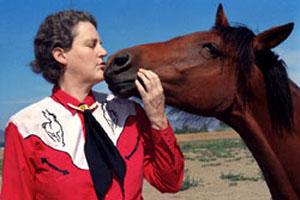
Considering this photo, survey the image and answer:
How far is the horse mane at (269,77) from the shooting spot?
3.34 meters

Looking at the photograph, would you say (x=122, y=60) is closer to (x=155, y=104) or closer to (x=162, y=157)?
(x=155, y=104)

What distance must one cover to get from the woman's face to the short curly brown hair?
0.04 metres

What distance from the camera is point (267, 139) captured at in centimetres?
338

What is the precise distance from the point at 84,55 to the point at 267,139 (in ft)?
4.82

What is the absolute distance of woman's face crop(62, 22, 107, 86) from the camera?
111 inches

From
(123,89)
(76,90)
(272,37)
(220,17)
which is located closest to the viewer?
(76,90)

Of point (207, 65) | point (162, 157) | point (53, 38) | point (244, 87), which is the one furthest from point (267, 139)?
point (53, 38)

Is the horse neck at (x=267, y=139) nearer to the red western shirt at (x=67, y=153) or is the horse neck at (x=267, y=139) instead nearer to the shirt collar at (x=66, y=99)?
the red western shirt at (x=67, y=153)

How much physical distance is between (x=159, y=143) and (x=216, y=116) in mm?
886

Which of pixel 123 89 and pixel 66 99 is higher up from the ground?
pixel 123 89

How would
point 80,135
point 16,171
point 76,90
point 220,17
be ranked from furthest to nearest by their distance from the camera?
point 220,17 → point 76,90 → point 80,135 → point 16,171

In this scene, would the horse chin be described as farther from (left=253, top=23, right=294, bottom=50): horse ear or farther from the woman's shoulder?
(left=253, top=23, right=294, bottom=50): horse ear

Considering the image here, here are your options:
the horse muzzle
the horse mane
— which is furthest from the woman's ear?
the horse mane

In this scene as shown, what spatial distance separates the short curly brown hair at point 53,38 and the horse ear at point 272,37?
1.21m
